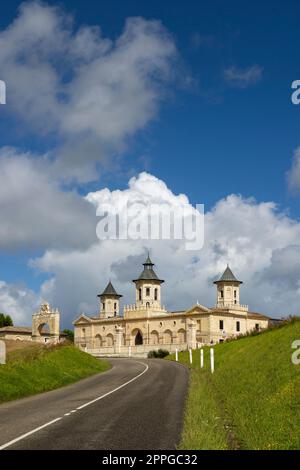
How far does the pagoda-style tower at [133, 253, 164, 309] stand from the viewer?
132 meters

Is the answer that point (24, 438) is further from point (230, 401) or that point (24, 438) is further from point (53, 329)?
point (53, 329)

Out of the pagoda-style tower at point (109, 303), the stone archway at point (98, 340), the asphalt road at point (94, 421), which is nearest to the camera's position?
the asphalt road at point (94, 421)

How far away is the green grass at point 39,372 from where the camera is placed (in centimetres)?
2267

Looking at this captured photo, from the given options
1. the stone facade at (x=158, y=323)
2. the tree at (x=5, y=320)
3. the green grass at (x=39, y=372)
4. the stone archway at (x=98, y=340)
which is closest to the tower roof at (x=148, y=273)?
the stone facade at (x=158, y=323)

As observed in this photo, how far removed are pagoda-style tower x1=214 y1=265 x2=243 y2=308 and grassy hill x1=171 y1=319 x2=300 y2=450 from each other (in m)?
104

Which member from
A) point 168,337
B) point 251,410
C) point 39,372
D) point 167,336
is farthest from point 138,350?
point 251,410

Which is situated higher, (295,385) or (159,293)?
(159,293)

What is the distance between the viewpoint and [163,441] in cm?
1102

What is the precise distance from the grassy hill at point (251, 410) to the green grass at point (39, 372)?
702 centimetres

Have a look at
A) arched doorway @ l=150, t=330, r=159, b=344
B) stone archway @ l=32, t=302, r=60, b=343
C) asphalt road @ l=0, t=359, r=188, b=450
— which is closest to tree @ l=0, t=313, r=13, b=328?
stone archway @ l=32, t=302, r=60, b=343

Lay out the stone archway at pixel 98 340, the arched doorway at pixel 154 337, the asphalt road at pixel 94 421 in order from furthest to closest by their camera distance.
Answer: the stone archway at pixel 98 340 → the arched doorway at pixel 154 337 → the asphalt road at pixel 94 421

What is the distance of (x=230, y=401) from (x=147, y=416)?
138 inches

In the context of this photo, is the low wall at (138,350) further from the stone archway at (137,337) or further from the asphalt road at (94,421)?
the asphalt road at (94,421)
